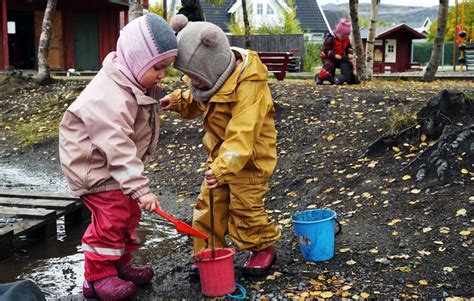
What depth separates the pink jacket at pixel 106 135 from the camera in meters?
3.30

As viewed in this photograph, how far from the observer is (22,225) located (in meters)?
5.15

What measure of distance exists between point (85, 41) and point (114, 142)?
64.3 feet

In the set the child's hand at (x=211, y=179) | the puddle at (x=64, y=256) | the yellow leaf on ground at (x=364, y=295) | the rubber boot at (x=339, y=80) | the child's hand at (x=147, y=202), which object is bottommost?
the puddle at (x=64, y=256)

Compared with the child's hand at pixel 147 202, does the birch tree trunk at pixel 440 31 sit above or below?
above

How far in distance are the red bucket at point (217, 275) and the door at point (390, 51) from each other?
90.9ft

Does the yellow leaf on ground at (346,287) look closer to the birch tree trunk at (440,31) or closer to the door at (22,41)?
the birch tree trunk at (440,31)

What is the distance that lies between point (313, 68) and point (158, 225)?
2613 cm

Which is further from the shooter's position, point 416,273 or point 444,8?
point 444,8

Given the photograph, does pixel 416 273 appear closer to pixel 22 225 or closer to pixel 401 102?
pixel 22 225

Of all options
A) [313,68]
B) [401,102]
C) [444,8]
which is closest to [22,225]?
[401,102]

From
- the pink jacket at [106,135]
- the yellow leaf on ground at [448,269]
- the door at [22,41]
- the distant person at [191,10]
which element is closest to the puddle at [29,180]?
the pink jacket at [106,135]

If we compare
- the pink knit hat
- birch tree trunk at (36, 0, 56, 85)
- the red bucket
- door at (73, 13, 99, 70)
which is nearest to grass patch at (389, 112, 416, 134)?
the red bucket

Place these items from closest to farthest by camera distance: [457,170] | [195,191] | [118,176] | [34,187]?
1. [118,176]
2. [457,170]
3. [195,191]
4. [34,187]

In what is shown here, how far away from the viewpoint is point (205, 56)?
369 centimetres
